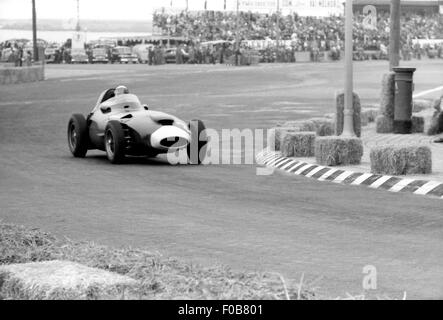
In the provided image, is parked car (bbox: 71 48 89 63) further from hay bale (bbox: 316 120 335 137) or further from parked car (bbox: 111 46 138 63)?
hay bale (bbox: 316 120 335 137)

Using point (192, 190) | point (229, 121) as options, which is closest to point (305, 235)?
point (192, 190)

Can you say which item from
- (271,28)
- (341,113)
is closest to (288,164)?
(341,113)

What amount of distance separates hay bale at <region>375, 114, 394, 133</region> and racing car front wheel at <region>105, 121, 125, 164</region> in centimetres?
704

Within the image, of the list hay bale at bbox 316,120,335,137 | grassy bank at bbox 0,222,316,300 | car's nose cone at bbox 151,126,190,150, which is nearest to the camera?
grassy bank at bbox 0,222,316,300

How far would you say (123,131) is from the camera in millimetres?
→ 17016

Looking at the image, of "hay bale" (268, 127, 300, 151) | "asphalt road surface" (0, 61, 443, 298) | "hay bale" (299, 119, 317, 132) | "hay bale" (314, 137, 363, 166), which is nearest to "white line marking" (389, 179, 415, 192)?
"asphalt road surface" (0, 61, 443, 298)

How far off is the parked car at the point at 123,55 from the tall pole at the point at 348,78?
6884cm

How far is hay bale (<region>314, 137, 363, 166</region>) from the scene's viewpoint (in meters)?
16.1

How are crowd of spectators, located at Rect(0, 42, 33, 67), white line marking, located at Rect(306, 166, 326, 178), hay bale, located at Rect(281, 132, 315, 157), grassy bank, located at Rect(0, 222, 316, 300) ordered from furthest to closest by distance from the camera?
1. crowd of spectators, located at Rect(0, 42, 33, 67)
2. hay bale, located at Rect(281, 132, 315, 157)
3. white line marking, located at Rect(306, 166, 326, 178)
4. grassy bank, located at Rect(0, 222, 316, 300)

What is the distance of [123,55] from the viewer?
8719 centimetres

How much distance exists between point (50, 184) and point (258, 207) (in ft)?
11.8

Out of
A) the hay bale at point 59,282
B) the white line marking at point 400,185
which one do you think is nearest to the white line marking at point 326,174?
the white line marking at point 400,185

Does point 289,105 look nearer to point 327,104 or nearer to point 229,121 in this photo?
point 327,104

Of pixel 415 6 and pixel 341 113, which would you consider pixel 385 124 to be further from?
pixel 415 6
